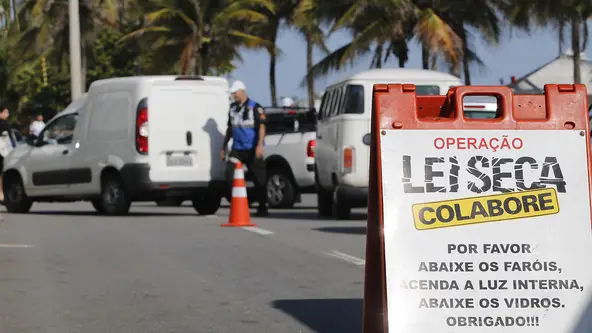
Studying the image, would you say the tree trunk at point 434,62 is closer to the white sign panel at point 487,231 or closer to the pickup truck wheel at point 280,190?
the pickup truck wheel at point 280,190

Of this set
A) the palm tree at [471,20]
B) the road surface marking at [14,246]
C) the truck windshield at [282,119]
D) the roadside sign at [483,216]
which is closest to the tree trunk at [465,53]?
the palm tree at [471,20]

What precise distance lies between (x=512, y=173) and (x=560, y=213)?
0.28 metres

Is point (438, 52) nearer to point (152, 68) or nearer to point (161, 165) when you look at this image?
point (152, 68)

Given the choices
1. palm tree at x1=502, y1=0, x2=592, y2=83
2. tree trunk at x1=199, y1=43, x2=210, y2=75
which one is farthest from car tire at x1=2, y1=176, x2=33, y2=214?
tree trunk at x1=199, y1=43, x2=210, y2=75

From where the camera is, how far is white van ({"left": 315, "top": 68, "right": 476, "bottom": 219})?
16.7 metres

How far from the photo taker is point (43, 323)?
8086 mm

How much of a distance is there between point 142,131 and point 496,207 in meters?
13.2

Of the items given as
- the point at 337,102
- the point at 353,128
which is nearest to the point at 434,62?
the point at 337,102

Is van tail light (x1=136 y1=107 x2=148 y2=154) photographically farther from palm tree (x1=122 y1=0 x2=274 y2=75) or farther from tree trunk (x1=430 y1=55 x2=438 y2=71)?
palm tree (x1=122 y1=0 x2=274 y2=75)

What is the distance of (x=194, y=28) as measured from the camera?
156 ft

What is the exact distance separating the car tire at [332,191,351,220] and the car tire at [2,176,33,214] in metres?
5.39

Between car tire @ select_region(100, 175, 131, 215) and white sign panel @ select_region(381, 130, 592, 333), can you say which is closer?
white sign panel @ select_region(381, 130, 592, 333)

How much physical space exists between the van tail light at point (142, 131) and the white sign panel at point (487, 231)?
13.0 meters

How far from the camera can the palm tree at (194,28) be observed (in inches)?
1859
